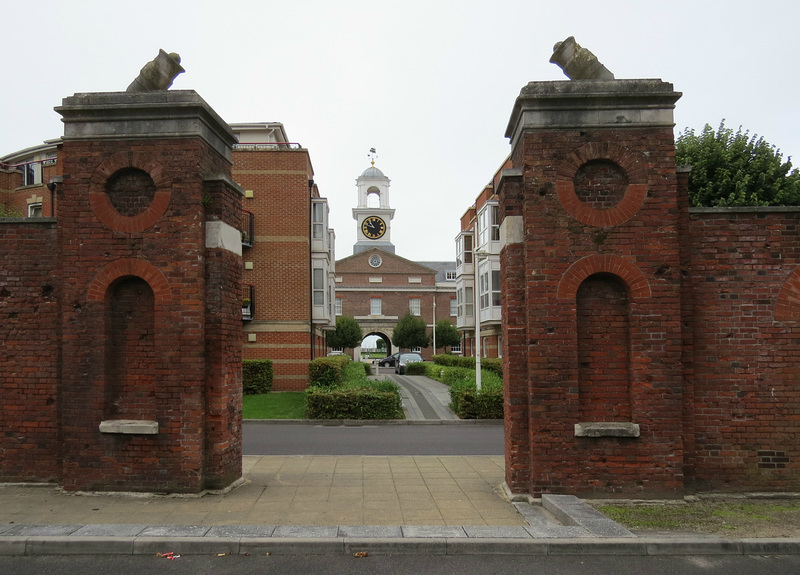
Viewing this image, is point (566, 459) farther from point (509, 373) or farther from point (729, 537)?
point (729, 537)

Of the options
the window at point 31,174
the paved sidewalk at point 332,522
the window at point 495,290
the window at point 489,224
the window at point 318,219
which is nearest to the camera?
the paved sidewalk at point 332,522

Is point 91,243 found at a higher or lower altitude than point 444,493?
higher

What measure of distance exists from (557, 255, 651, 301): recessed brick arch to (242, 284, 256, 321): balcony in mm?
18880

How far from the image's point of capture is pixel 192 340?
7.63m

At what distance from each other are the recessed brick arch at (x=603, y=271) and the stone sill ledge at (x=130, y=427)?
204 inches

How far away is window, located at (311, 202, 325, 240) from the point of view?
27.1 m

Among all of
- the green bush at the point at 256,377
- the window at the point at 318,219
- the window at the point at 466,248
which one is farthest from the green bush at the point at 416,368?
the green bush at the point at 256,377

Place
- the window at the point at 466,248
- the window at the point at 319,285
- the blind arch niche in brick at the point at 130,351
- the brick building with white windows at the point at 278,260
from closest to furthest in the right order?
1. the blind arch niche in brick at the point at 130,351
2. the brick building with white windows at the point at 278,260
3. the window at the point at 319,285
4. the window at the point at 466,248

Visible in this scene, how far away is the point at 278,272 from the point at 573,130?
1899cm

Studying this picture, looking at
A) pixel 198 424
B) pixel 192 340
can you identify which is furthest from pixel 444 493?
pixel 192 340

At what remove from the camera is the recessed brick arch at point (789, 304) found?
7.74m

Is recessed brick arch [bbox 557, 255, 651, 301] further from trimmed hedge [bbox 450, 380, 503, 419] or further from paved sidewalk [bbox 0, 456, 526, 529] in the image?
trimmed hedge [bbox 450, 380, 503, 419]

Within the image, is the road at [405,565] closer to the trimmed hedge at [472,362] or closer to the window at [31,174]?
the trimmed hedge at [472,362]

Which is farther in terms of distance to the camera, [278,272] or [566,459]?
[278,272]
